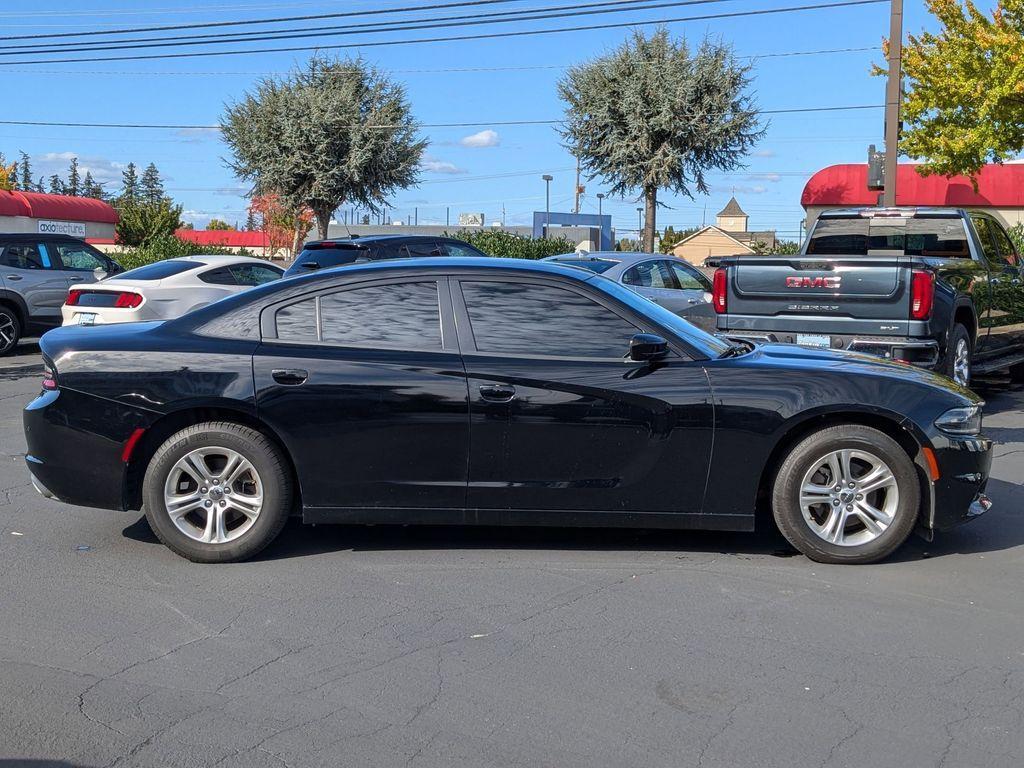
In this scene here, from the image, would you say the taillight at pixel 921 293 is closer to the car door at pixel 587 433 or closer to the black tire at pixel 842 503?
the black tire at pixel 842 503

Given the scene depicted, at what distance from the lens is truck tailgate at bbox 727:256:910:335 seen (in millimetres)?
8844

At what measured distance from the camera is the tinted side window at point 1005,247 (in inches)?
491

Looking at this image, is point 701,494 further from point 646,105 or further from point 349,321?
point 646,105

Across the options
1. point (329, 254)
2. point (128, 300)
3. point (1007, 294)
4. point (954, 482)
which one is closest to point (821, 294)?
point (954, 482)

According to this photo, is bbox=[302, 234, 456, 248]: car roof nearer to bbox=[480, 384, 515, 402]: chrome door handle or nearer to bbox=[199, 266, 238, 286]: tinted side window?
bbox=[199, 266, 238, 286]: tinted side window

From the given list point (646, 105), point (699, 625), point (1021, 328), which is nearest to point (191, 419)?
point (699, 625)

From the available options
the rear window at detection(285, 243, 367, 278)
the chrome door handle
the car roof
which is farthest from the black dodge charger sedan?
the car roof

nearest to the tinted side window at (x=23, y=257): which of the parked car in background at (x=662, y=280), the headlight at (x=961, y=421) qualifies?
the parked car in background at (x=662, y=280)

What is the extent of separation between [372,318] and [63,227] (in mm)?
42952

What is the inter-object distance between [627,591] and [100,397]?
2.89m

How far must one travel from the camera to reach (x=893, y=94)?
19.2m

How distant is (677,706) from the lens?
3947mm

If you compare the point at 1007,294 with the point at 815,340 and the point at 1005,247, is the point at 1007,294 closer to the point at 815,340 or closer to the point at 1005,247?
the point at 1005,247

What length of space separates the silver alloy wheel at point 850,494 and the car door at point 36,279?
14164 mm
